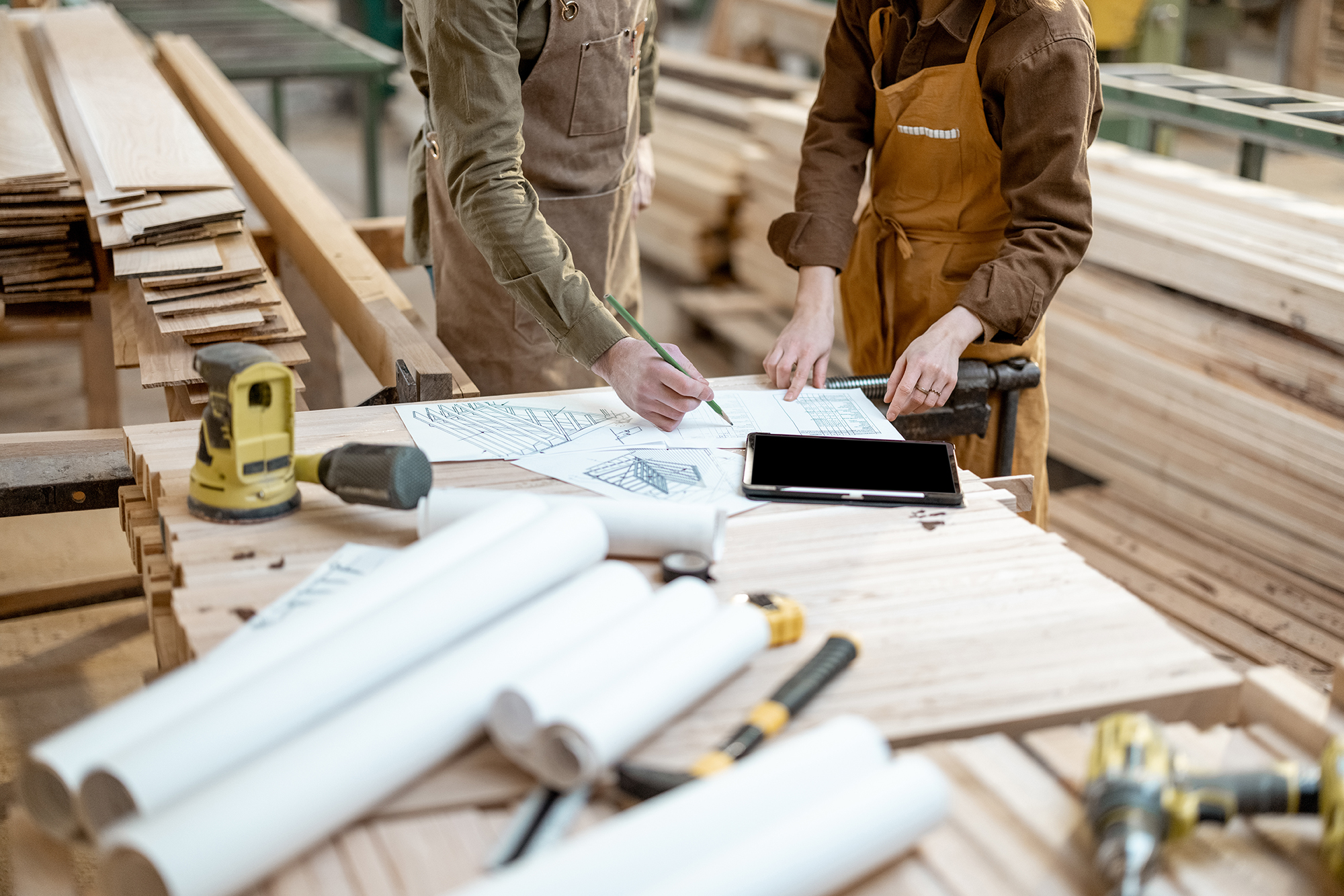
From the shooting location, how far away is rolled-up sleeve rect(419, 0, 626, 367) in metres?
1.94

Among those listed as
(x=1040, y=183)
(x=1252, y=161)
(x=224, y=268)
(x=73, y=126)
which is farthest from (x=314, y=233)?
(x=1252, y=161)

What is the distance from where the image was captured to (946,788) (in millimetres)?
991

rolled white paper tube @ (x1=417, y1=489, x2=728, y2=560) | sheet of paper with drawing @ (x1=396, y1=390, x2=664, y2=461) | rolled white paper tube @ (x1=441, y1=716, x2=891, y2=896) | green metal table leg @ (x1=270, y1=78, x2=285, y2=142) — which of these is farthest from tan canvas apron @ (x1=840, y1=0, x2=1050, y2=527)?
green metal table leg @ (x1=270, y1=78, x2=285, y2=142)

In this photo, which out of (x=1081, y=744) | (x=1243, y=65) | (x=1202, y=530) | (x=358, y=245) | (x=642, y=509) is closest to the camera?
(x=1081, y=744)

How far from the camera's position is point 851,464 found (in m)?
1.68

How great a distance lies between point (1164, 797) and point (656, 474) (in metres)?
0.87

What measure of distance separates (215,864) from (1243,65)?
10592 millimetres

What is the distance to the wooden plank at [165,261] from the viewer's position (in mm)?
2352

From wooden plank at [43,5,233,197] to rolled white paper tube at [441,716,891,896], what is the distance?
219 centimetres

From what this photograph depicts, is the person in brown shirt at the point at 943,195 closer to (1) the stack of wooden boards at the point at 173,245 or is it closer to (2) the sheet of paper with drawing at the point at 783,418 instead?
(2) the sheet of paper with drawing at the point at 783,418

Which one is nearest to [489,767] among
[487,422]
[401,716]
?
[401,716]

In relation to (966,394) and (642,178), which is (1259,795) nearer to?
(966,394)

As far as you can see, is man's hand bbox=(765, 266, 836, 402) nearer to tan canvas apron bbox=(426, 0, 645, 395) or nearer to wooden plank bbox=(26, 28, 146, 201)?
tan canvas apron bbox=(426, 0, 645, 395)

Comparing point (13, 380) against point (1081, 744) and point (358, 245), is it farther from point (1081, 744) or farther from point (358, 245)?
point (1081, 744)
